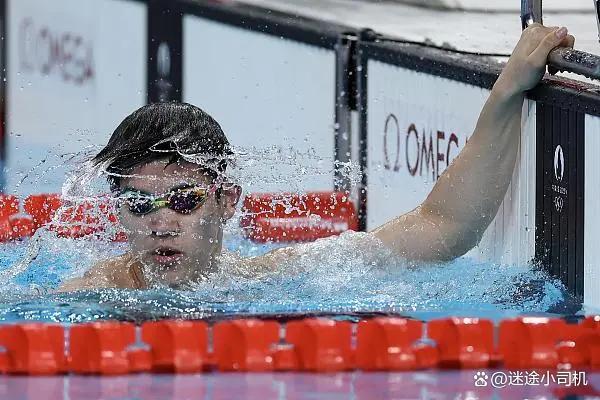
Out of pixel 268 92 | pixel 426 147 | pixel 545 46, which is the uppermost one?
pixel 268 92

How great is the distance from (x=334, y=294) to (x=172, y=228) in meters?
0.51

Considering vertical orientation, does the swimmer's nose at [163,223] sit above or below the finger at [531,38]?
below

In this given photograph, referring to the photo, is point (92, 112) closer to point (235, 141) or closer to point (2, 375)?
point (235, 141)

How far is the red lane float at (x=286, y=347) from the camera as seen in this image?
256cm

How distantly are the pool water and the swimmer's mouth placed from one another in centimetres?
8

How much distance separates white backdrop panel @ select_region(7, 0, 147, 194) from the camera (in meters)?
6.62

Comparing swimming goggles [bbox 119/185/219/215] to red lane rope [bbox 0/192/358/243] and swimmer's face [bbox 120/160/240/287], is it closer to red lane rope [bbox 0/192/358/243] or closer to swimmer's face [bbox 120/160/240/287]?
swimmer's face [bbox 120/160/240/287]

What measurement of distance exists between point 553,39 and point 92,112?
13.1 ft

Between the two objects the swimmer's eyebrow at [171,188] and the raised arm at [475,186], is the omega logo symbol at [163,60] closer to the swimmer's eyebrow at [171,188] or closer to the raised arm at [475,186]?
the raised arm at [475,186]

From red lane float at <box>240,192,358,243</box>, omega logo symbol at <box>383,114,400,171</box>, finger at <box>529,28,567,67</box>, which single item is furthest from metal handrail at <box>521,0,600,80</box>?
red lane float at <box>240,192,358,243</box>

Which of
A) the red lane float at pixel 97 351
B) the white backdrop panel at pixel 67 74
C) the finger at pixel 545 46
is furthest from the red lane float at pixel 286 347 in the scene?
the white backdrop panel at pixel 67 74

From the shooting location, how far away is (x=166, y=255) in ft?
10.0

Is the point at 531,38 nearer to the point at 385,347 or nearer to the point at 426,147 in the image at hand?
the point at 385,347

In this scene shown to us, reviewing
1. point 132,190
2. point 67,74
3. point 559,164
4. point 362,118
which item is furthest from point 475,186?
point 67,74
